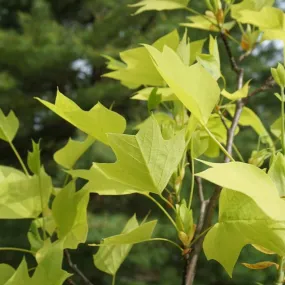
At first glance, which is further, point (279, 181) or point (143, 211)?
point (143, 211)

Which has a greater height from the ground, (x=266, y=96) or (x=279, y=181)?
(x=279, y=181)

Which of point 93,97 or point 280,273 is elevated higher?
point 280,273

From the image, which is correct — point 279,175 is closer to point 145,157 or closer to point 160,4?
point 145,157

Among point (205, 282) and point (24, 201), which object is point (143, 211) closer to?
point (205, 282)

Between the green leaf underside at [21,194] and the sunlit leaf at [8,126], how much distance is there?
0.10ft

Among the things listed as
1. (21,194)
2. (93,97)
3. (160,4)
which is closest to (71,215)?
(21,194)

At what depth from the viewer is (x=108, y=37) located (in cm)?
268

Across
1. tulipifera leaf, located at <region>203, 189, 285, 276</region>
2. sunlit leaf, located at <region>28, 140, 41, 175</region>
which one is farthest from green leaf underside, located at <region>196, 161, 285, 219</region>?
sunlit leaf, located at <region>28, 140, 41, 175</region>

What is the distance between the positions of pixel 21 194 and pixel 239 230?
13 centimetres

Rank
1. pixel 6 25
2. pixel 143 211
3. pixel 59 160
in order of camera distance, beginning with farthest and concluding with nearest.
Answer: pixel 6 25, pixel 143 211, pixel 59 160

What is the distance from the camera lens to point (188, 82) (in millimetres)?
209

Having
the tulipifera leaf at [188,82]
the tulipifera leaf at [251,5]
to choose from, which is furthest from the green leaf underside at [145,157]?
the tulipifera leaf at [251,5]

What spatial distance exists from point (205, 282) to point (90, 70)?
1.33m

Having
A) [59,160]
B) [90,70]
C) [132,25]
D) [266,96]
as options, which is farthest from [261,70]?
[59,160]
